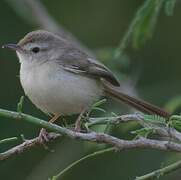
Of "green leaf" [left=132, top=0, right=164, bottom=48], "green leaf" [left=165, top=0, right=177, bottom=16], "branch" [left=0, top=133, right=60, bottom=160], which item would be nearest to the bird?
"green leaf" [left=132, top=0, right=164, bottom=48]

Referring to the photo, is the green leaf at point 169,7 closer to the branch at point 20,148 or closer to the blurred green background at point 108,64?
the branch at point 20,148

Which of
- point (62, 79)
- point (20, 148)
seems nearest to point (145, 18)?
point (62, 79)

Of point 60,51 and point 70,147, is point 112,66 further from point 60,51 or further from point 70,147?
point 60,51

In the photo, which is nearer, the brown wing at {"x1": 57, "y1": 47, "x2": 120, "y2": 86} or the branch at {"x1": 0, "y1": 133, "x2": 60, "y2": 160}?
the branch at {"x1": 0, "y1": 133, "x2": 60, "y2": 160}

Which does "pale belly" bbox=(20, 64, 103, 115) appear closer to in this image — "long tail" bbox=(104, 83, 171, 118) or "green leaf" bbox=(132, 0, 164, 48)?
"long tail" bbox=(104, 83, 171, 118)

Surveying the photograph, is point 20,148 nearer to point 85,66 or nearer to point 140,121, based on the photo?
point 140,121

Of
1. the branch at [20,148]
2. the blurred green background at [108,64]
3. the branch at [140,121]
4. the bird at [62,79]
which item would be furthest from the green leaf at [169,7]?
the blurred green background at [108,64]
